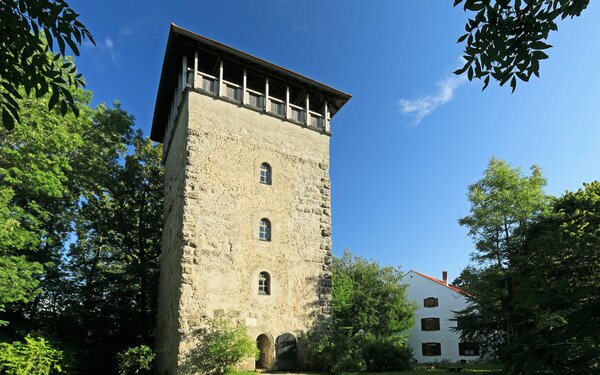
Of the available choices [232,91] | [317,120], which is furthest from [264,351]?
[232,91]

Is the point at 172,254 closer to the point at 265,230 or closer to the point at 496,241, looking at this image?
the point at 265,230

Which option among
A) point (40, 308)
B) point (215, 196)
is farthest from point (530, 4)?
point (40, 308)

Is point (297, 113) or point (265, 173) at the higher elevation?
point (297, 113)

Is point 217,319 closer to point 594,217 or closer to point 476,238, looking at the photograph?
point 476,238

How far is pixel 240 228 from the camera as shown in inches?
566

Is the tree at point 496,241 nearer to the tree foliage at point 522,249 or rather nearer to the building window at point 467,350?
the tree foliage at point 522,249

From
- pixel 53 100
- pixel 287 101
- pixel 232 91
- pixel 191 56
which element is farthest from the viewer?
pixel 287 101

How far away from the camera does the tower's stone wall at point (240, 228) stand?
13242 mm

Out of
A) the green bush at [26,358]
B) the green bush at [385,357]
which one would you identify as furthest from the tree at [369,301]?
the green bush at [26,358]

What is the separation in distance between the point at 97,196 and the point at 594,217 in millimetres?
→ 23222

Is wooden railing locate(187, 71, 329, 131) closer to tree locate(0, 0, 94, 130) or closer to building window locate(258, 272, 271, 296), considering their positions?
building window locate(258, 272, 271, 296)

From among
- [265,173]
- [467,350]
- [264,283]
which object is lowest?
[467,350]

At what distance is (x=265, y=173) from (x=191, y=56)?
5310 mm

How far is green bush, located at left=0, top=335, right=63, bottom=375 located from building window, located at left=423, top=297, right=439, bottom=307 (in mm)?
27677
